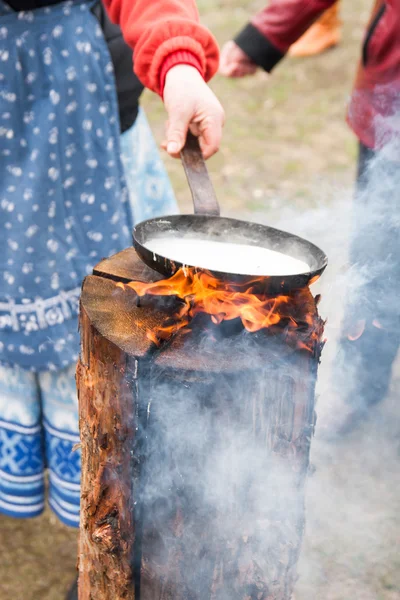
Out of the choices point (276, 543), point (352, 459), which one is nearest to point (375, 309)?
point (352, 459)

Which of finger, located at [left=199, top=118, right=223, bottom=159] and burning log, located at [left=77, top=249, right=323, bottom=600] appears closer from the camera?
burning log, located at [left=77, top=249, right=323, bottom=600]

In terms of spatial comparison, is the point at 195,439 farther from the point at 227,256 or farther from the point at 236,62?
the point at 236,62

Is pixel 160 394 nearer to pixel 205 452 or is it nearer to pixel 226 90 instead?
pixel 205 452

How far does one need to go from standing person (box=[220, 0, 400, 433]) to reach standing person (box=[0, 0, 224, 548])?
3.11 ft

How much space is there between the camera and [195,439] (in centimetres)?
134

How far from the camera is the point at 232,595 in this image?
57.7 inches

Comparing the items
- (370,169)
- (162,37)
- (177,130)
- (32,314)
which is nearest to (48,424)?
(32,314)

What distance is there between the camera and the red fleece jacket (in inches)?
89.7

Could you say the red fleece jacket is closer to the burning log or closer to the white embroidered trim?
the burning log

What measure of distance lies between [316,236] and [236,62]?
1070mm

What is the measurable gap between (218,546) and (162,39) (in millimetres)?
1270

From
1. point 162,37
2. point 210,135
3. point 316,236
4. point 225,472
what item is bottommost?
point 316,236

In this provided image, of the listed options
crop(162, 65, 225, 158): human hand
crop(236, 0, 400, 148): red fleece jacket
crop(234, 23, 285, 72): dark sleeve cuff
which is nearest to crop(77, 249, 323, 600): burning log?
crop(162, 65, 225, 158): human hand

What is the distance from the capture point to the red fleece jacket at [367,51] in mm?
2277
